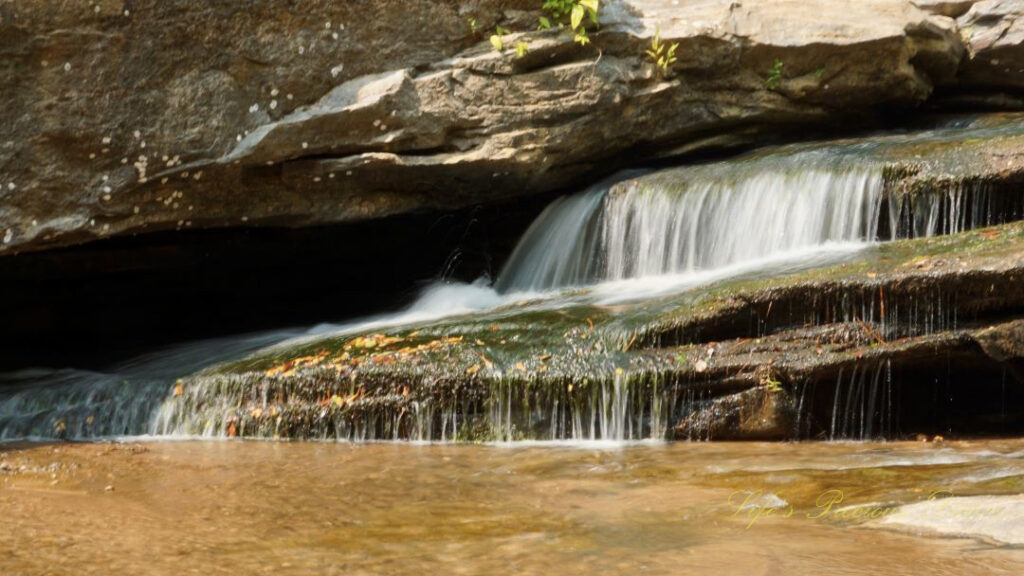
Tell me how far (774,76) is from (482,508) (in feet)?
21.3

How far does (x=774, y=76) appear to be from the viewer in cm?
991

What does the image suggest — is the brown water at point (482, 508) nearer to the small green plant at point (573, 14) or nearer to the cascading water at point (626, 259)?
the cascading water at point (626, 259)

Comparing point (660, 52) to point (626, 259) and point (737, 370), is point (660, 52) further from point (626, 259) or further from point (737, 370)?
point (737, 370)

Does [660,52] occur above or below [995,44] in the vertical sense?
below

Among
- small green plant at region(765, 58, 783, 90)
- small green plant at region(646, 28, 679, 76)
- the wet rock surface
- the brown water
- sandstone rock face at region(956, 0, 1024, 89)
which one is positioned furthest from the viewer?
sandstone rock face at region(956, 0, 1024, 89)

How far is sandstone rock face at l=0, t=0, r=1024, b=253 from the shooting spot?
8133mm

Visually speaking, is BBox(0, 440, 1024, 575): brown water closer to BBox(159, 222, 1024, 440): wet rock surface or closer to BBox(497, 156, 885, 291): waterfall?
BBox(159, 222, 1024, 440): wet rock surface

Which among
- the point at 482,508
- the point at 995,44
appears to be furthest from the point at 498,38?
the point at 995,44

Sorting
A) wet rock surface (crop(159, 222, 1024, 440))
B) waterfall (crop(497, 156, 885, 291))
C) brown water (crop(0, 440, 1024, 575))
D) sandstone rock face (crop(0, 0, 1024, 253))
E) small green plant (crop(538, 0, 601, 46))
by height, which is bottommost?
brown water (crop(0, 440, 1024, 575))

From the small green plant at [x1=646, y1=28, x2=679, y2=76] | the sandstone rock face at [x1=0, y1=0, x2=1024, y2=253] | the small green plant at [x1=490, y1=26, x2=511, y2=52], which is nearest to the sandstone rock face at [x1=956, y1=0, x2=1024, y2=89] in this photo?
the sandstone rock face at [x1=0, y1=0, x2=1024, y2=253]

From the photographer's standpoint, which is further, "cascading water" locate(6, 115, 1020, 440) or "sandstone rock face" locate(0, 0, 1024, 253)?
"sandstone rock face" locate(0, 0, 1024, 253)

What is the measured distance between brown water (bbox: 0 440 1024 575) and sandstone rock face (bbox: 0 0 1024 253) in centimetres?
261

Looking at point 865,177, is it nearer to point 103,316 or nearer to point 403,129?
point 403,129

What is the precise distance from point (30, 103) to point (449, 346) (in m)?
3.68
